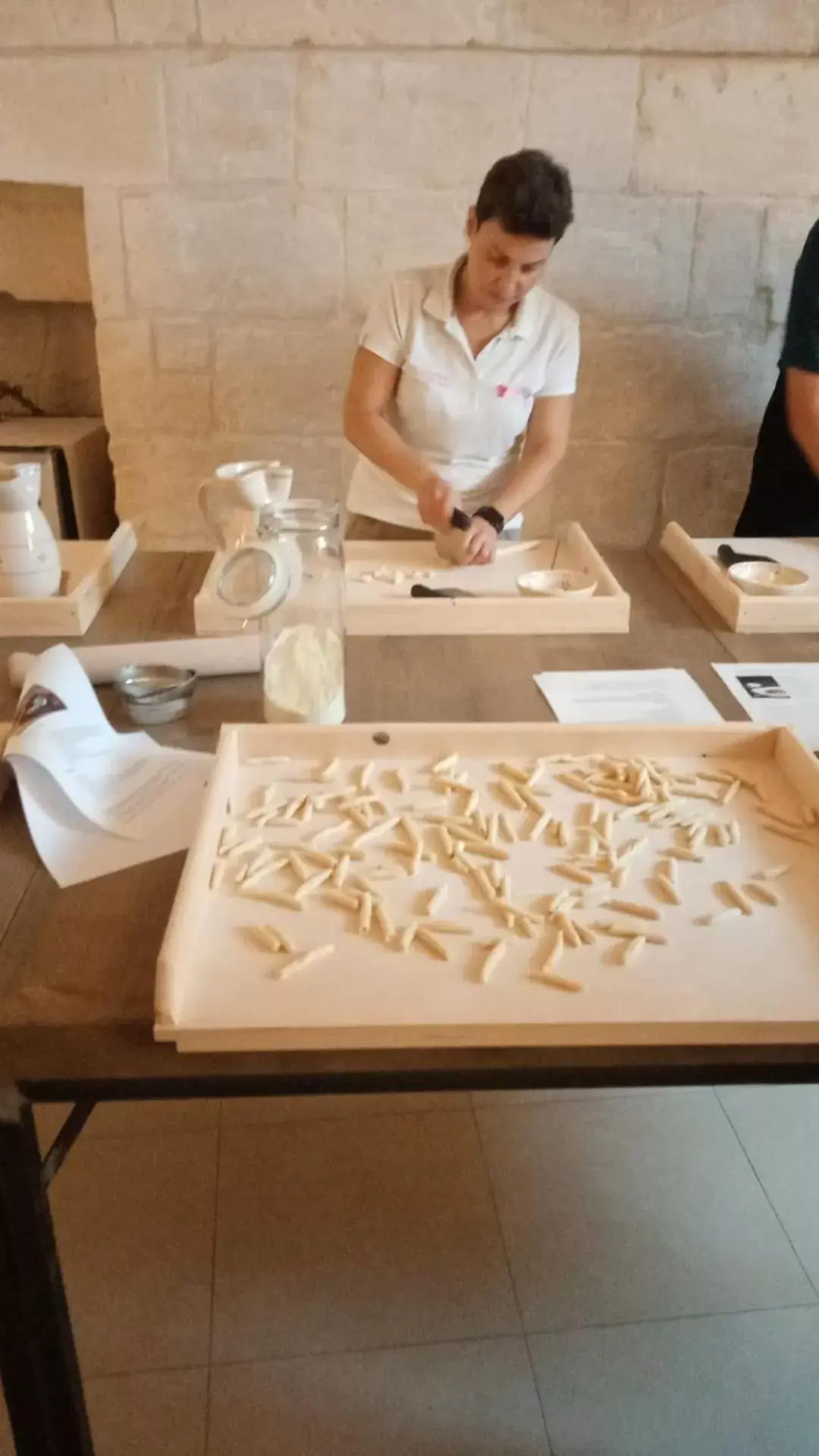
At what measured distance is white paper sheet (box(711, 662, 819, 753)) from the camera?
1.17 metres

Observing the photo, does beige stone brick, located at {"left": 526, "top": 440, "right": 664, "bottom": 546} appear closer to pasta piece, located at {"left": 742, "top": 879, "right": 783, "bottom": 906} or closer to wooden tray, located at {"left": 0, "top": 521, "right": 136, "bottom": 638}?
wooden tray, located at {"left": 0, "top": 521, "right": 136, "bottom": 638}

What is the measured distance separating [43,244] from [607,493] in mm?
1483

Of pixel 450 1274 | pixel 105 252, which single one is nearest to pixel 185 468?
pixel 105 252

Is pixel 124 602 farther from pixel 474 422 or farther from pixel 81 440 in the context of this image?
pixel 81 440

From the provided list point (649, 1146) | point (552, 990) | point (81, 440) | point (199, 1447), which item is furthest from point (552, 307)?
point (199, 1447)

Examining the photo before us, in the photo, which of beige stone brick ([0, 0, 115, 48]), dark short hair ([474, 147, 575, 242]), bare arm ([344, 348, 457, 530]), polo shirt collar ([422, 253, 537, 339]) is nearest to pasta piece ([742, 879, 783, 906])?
bare arm ([344, 348, 457, 530])

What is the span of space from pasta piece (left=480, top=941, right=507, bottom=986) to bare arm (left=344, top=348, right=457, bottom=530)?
3.91 ft

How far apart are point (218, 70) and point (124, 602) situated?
137cm

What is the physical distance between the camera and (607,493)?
2.66m

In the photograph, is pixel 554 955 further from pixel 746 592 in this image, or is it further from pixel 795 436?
pixel 795 436

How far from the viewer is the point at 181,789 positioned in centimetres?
100

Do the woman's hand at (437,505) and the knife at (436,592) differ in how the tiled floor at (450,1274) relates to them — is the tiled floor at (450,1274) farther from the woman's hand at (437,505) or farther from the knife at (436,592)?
the woman's hand at (437,505)

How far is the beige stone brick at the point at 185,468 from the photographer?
256 cm

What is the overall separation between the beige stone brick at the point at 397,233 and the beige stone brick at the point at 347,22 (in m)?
0.29
